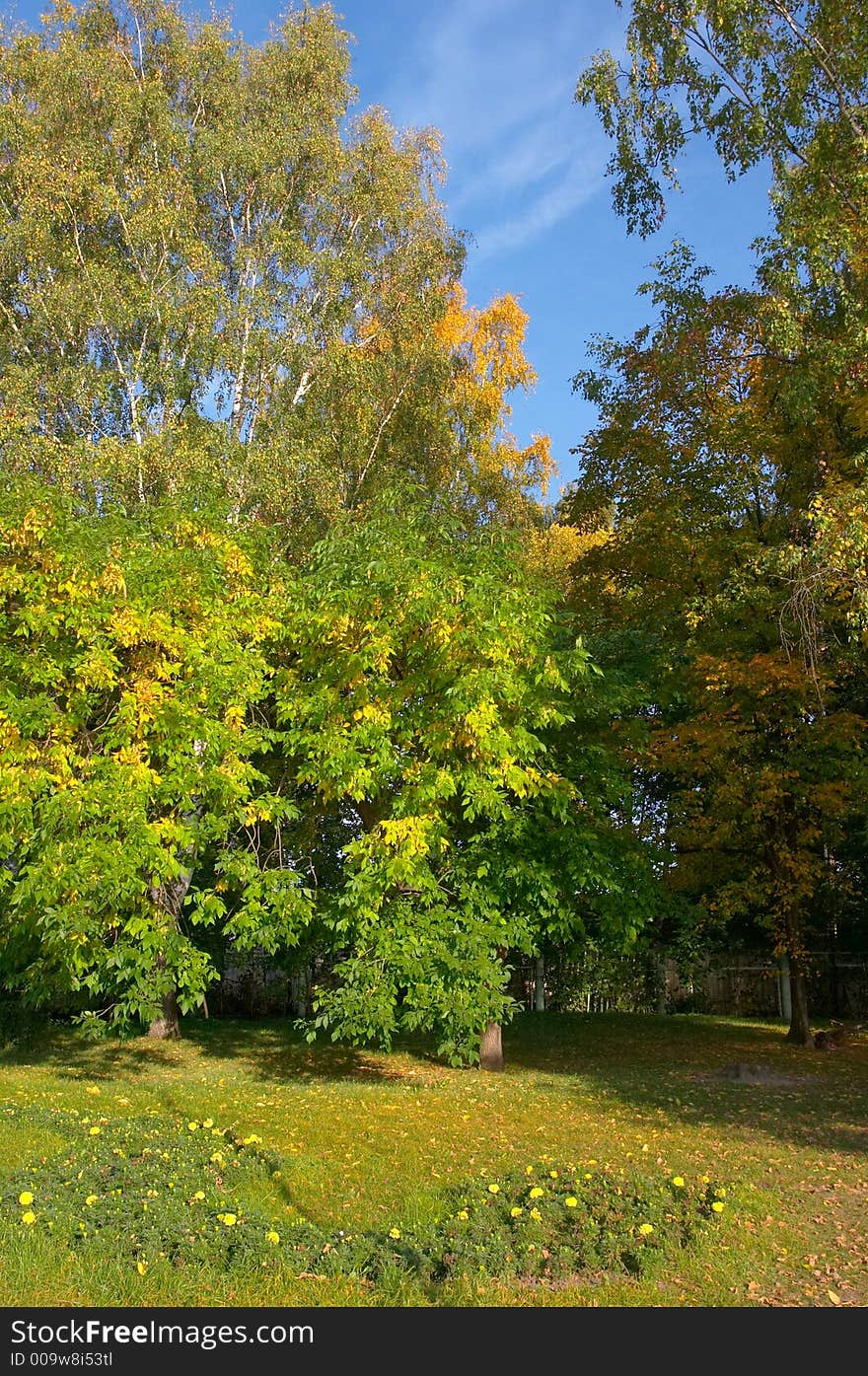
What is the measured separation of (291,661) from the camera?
11617 mm

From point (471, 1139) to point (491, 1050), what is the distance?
4.57 m

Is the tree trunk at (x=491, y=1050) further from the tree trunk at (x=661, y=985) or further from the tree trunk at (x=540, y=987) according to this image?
the tree trunk at (x=661, y=985)

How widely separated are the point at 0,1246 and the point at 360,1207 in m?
2.08

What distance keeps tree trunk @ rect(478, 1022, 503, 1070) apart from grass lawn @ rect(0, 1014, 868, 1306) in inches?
13.6

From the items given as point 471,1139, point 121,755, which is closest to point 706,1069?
point 471,1139

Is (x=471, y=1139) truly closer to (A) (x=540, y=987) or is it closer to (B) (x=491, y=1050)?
(B) (x=491, y=1050)

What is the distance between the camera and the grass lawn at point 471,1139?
171 inches

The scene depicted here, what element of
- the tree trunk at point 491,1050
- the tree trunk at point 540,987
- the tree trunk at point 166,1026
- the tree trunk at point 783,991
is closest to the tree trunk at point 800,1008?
the tree trunk at point 783,991

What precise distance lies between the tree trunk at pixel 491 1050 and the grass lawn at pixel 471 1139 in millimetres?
347

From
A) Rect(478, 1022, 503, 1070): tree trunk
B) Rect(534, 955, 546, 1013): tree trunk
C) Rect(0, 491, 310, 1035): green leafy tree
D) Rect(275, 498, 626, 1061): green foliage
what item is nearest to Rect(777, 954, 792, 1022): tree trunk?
Rect(534, 955, 546, 1013): tree trunk

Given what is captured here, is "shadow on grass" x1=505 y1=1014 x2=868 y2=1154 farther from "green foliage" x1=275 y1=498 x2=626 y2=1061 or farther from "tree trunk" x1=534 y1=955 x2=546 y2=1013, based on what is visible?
"green foliage" x1=275 y1=498 x2=626 y2=1061

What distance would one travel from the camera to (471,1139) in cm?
791

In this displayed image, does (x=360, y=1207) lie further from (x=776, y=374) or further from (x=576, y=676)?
(x=776, y=374)

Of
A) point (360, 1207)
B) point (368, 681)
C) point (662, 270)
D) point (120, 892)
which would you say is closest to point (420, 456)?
point (662, 270)
